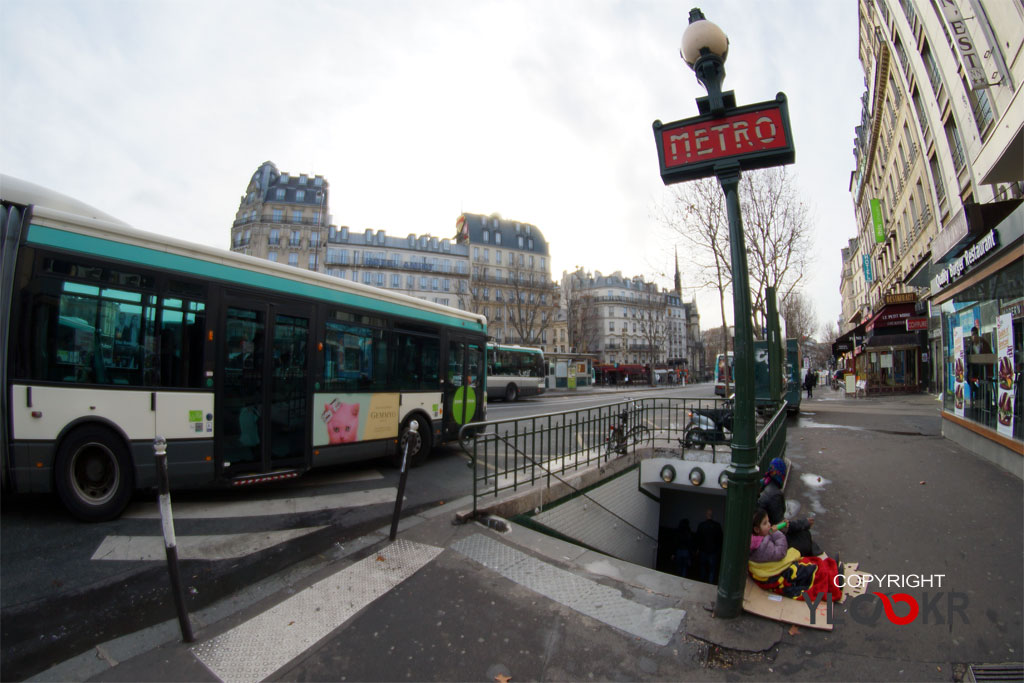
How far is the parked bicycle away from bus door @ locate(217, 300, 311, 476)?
5061 millimetres

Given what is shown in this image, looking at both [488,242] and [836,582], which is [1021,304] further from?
[488,242]

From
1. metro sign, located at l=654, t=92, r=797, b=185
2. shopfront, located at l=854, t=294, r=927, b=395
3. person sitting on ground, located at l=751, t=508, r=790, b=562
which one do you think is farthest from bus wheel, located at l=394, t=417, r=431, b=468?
shopfront, located at l=854, t=294, r=927, b=395

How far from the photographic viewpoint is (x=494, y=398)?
26.0m

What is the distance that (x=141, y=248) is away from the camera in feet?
15.6

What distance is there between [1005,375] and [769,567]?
6.92 m

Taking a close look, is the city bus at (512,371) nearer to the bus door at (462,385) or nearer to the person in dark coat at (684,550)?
the bus door at (462,385)

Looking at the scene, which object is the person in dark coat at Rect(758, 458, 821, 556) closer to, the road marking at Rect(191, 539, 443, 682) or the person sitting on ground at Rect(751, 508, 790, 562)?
the person sitting on ground at Rect(751, 508, 790, 562)

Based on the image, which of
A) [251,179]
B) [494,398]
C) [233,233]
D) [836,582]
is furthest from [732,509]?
[251,179]

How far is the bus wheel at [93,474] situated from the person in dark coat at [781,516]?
6470mm

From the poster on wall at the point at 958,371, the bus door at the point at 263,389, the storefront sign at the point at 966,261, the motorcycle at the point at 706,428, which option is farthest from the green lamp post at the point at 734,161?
the poster on wall at the point at 958,371

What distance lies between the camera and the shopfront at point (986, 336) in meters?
6.64

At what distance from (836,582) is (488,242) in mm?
66119

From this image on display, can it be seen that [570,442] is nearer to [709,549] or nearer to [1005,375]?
[709,549]

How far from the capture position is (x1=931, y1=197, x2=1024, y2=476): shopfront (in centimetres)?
664
